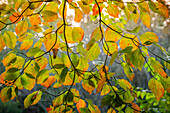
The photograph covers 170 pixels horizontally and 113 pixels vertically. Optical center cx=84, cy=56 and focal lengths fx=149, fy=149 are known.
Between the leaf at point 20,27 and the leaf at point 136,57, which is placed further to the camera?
the leaf at point 20,27

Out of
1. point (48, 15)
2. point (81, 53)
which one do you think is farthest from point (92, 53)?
point (48, 15)

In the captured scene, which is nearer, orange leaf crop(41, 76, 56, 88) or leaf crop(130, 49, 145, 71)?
leaf crop(130, 49, 145, 71)

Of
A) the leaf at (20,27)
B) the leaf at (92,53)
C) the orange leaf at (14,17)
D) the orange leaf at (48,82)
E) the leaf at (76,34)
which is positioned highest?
the orange leaf at (14,17)

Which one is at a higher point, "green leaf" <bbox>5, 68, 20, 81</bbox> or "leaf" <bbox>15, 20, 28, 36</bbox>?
"leaf" <bbox>15, 20, 28, 36</bbox>

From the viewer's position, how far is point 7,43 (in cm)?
39

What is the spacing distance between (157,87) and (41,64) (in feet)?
1.05

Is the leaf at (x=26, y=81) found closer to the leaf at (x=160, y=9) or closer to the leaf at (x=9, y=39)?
the leaf at (x=9, y=39)

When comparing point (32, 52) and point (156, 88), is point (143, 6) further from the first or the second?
point (32, 52)

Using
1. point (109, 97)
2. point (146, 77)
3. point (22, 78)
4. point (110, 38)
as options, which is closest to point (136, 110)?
point (109, 97)

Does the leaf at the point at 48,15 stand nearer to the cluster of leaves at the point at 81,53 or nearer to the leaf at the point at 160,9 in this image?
the cluster of leaves at the point at 81,53

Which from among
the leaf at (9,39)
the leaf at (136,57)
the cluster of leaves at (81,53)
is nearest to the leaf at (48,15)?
the cluster of leaves at (81,53)

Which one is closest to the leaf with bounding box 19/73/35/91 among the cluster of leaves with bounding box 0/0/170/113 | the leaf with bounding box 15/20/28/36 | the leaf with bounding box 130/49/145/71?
the cluster of leaves with bounding box 0/0/170/113

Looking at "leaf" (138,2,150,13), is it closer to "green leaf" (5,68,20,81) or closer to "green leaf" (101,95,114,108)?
"green leaf" (101,95,114,108)

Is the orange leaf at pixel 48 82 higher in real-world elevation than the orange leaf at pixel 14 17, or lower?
lower
